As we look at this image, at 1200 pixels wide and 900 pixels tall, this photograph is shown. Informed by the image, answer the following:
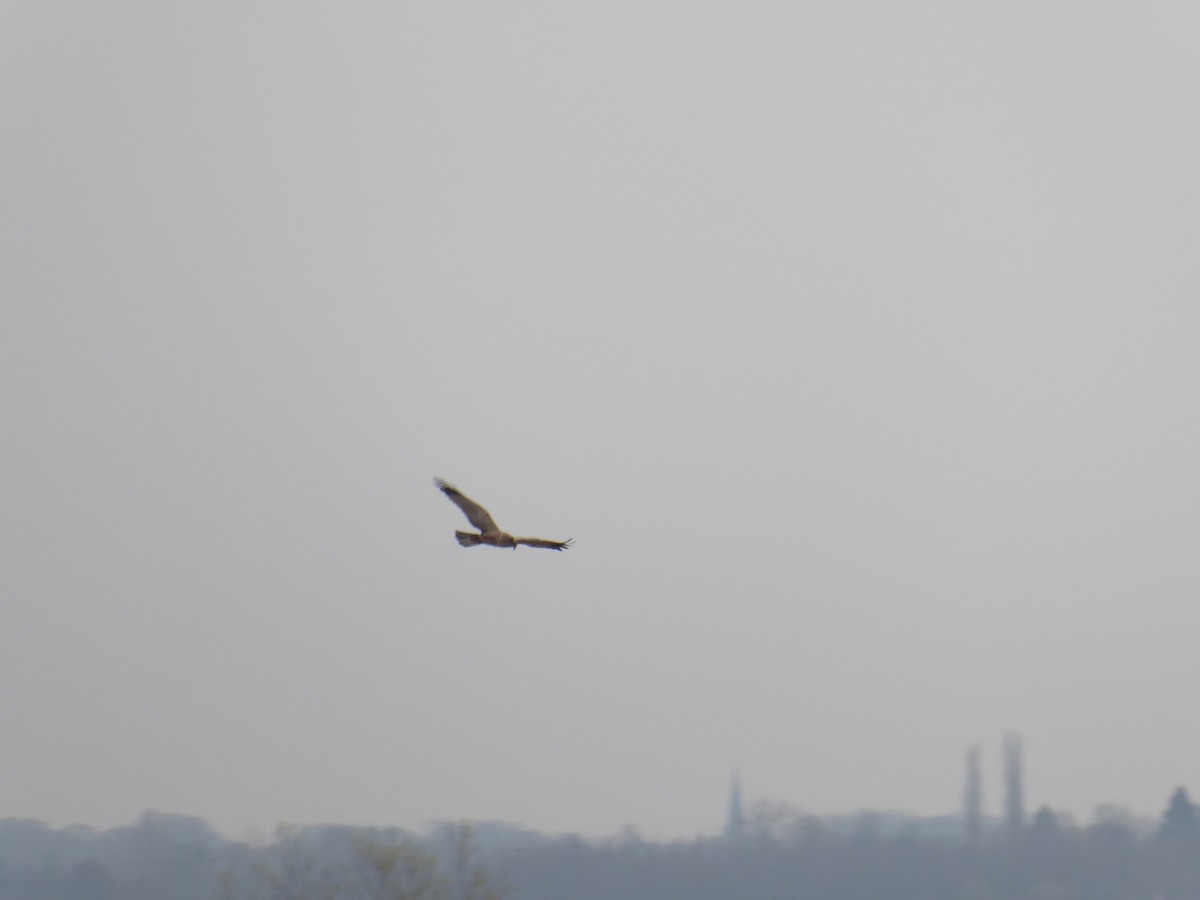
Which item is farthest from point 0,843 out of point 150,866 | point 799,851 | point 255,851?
point 799,851

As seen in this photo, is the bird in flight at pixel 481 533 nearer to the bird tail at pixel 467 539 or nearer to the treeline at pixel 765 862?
the bird tail at pixel 467 539

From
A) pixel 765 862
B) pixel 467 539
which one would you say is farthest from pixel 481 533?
pixel 765 862

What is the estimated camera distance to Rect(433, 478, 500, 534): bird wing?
18.0 meters

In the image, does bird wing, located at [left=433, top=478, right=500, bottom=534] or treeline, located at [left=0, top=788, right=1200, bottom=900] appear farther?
treeline, located at [left=0, top=788, right=1200, bottom=900]

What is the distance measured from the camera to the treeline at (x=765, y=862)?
85.4m

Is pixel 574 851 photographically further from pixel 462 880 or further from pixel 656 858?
pixel 462 880

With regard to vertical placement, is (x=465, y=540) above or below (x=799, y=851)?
above

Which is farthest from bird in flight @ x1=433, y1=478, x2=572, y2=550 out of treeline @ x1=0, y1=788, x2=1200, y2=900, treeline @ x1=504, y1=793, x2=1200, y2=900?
treeline @ x1=504, y1=793, x2=1200, y2=900

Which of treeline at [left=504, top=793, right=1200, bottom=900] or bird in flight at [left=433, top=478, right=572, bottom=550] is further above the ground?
bird in flight at [left=433, top=478, right=572, bottom=550]

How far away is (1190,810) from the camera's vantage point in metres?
105

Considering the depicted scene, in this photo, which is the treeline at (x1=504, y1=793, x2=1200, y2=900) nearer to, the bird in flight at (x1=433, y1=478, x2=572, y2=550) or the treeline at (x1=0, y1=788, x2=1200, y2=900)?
the treeline at (x1=0, y1=788, x2=1200, y2=900)

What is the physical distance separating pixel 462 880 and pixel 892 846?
53802mm

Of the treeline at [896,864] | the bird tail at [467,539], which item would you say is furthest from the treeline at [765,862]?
the bird tail at [467,539]

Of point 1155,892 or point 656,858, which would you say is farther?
point 1155,892
